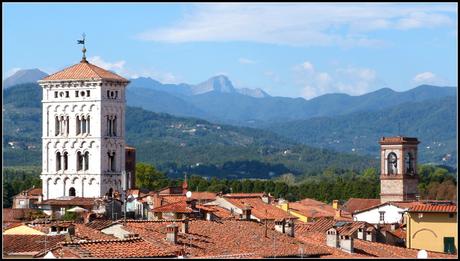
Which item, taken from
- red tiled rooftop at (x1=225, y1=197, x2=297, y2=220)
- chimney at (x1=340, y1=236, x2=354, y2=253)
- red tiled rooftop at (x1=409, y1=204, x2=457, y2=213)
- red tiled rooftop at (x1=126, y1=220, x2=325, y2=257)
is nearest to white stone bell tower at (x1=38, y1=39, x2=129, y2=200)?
red tiled rooftop at (x1=225, y1=197, x2=297, y2=220)

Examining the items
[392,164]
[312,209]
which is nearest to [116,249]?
[312,209]

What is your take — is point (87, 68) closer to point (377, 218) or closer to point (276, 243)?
point (377, 218)

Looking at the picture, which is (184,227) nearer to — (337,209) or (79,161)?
(337,209)

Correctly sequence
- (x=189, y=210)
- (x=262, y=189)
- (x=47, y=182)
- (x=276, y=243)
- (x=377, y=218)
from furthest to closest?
(x=262, y=189)
(x=47, y=182)
(x=377, y=218)
(x=189, y=210)
(x=276, y=243)

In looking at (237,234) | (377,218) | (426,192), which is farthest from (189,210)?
(426,192)

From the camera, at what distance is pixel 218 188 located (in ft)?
422

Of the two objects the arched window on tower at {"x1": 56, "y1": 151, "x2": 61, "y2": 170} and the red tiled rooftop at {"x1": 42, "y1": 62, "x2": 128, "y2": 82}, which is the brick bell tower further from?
the arched window on tower at {"x1": 56, "y1": 151, "x2": 61, "y2": 170}

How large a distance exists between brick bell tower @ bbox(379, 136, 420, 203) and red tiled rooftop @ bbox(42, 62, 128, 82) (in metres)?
20.2

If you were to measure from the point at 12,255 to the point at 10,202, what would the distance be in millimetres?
80551

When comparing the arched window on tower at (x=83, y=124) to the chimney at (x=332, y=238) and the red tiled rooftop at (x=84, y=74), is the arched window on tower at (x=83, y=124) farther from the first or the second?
the chimney at (x=332, y=238)

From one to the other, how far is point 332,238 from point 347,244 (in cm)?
90

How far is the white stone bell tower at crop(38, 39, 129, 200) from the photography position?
11100 cm

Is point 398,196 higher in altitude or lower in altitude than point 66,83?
lower

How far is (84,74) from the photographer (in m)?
112
